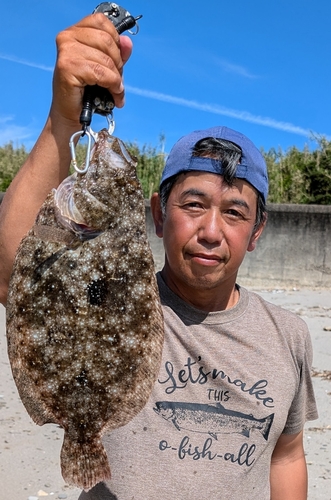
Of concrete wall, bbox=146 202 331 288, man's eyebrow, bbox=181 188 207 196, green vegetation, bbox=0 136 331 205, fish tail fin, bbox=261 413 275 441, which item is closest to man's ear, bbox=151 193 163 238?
man's eyebrow, bbox=181 188 207 196

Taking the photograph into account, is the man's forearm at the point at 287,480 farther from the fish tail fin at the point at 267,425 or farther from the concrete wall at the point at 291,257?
the concrete wall at the point at 291,257

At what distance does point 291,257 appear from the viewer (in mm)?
11242

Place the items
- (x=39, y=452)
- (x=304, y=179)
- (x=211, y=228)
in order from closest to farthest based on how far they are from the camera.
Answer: (x=211, y=228) < (x=39, y=452) < (x=304, y=179)

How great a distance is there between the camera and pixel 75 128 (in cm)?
204

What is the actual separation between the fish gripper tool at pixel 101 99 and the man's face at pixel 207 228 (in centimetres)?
44

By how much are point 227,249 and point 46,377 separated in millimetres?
846

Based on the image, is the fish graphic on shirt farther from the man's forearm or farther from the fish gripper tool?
the fish gripper tool

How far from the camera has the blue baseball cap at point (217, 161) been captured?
2.31 meters

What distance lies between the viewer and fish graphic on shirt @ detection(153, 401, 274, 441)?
2266 mm

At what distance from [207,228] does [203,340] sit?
0.48 metres

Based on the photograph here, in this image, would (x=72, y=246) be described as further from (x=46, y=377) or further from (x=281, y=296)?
(x=281, y=296)

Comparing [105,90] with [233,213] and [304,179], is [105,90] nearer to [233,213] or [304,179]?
[233,213]

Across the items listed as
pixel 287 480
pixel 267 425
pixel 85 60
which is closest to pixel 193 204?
pixel 85 60

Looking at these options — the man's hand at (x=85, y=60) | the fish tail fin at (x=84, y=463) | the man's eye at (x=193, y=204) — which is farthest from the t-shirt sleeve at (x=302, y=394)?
the man's hand at (x=85, y=60)
